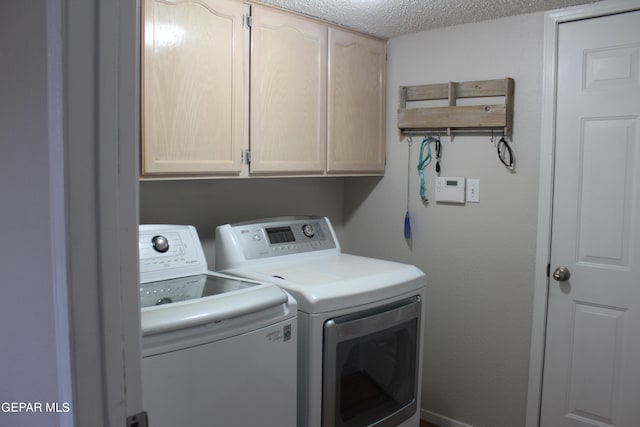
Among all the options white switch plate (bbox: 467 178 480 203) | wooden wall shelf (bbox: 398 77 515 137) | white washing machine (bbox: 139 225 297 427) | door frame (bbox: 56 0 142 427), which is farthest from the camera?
white switch plate (bbox: 467 178 480 203)

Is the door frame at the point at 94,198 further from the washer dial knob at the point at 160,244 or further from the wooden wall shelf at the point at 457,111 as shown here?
the wooden wall shelf at the point at 457,111

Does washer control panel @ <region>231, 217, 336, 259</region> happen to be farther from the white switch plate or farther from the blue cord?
the white switch plate

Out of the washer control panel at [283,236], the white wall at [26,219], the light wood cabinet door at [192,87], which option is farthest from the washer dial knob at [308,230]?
the white wall at [26,219]

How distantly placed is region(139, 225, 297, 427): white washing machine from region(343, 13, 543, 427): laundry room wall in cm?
124

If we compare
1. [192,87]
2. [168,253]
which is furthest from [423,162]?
[168,253]

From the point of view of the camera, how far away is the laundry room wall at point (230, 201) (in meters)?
2.30

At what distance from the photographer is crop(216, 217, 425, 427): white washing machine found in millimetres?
1837

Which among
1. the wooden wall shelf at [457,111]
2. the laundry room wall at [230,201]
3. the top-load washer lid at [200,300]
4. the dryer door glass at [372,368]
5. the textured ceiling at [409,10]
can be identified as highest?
the textured ceiling at [409,10]

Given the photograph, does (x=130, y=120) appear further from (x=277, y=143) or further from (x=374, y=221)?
(x=374, y=221)

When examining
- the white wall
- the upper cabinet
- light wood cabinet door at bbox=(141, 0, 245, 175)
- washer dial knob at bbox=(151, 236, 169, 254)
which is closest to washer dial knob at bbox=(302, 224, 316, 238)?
the upper cabinet

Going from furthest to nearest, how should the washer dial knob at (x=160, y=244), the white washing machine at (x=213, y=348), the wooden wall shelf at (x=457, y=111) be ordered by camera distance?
the wooden wall shelf at (x=457, y=111) → the washer dial knob at (x=160, y=244) → the white washing machine at (x=213, y=348)

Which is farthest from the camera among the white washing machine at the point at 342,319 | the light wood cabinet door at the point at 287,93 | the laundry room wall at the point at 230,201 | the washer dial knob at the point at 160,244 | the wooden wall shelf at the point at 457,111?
the wooden wall shelf at the point at 457,111

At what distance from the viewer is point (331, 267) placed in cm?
225

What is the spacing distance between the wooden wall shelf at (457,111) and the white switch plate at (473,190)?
25 cm
